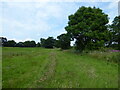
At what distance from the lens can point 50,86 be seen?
367cm

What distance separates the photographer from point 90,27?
17516 millimetres

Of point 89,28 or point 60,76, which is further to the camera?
point 89,28

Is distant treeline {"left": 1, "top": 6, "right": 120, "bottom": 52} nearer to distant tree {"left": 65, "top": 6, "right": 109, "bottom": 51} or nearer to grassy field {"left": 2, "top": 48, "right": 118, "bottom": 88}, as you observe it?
distant tree {"left": 65, "top": 6, "right": 109, "bottom": 51}

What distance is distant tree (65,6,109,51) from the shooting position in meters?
17.4

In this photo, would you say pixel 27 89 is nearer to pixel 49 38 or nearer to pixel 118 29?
pixel 118 29

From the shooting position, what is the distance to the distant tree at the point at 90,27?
17.4 metres

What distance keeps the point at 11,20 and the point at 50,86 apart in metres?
15.6

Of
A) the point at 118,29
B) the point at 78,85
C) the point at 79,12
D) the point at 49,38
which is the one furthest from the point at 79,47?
the point at 49,38

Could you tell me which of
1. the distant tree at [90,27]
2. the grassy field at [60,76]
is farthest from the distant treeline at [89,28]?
the grassy field at [60,76]

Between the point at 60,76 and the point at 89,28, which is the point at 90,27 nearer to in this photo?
the point at 89,28

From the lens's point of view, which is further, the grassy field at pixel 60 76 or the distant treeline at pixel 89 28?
the distant treeline at pixel 89 28

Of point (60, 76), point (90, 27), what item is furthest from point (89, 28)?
point (60, 76)

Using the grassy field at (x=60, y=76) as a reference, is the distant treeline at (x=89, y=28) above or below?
above

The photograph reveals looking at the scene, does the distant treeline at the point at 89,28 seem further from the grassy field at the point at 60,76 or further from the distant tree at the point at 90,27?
the grassy field at the point at 60,76
